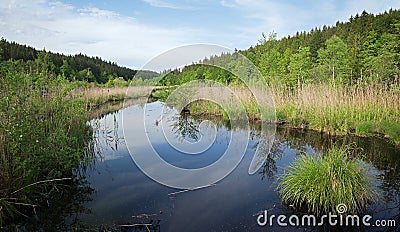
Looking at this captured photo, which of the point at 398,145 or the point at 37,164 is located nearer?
the point at 37,164

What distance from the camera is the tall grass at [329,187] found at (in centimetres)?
336

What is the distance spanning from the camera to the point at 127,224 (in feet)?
10.6

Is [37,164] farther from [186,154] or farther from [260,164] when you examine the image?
[260,164]

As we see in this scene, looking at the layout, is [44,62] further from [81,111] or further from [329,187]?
[329,187]

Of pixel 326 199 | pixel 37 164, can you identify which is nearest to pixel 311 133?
pixel 326 199

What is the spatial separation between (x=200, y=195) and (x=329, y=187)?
5.68 ft

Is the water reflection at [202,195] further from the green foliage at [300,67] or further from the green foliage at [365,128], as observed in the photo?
the green foliage at [300,67]

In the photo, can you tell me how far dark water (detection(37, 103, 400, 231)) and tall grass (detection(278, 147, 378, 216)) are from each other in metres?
0.20

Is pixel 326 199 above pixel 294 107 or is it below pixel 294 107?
below

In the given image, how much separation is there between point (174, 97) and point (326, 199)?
30.1 feet

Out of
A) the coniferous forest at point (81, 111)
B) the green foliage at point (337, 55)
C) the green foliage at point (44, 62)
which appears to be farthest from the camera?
the green foliage at point (337, 55)

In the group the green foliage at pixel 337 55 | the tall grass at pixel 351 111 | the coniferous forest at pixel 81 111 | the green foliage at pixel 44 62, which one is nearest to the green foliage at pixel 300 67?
the coniferous forest at pixel 81 111

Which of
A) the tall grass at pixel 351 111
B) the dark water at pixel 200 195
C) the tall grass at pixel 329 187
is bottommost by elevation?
the dark water at pixel 200 195

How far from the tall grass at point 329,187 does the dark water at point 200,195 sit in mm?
197
